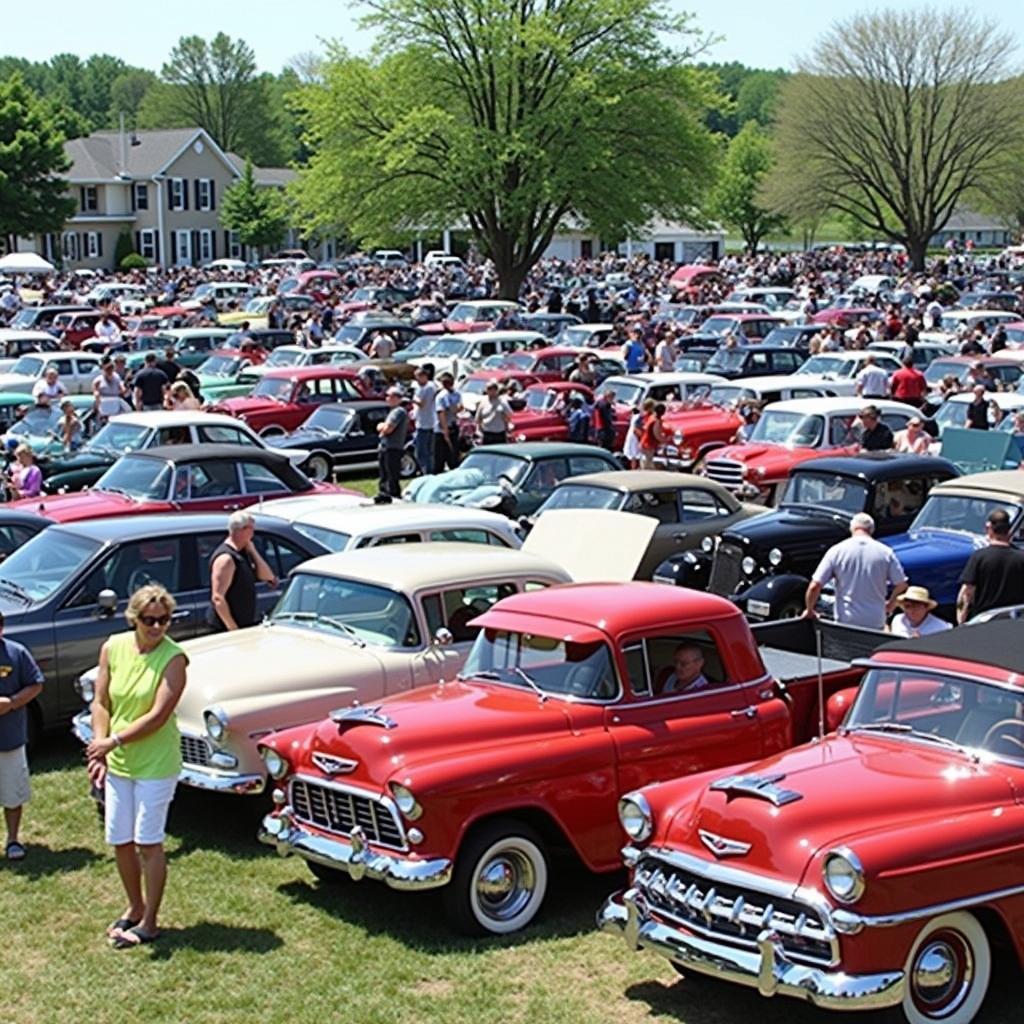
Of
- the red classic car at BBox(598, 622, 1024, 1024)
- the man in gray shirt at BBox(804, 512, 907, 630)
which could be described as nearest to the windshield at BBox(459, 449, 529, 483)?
the man in gray shirt at BBox(804, 512, 907, 630)

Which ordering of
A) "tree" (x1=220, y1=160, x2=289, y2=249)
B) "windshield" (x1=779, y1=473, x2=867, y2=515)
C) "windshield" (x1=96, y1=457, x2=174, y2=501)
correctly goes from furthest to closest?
"tree" (x1=220, y1=160, x2=289, y2=249), "windshield" (x1=96, y1=457, x2=174, y2=501), "windshield" (x1=779, y1=473, x2=867, y2=515)

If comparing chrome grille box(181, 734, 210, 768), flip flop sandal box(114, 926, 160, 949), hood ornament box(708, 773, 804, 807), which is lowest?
flip flop sandal box(114, 926, 160, 949)

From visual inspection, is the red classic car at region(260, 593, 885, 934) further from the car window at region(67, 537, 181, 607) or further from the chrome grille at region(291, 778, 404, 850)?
the car window at region(67, 537, 181, 607)

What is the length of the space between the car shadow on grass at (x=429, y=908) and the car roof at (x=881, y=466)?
860 cm

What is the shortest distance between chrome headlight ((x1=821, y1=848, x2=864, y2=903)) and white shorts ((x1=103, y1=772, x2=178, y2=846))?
10.6ft

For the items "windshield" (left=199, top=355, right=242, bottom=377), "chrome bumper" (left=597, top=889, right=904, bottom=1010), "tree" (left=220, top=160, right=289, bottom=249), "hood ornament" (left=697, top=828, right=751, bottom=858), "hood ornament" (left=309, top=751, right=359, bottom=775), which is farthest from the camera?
"tree" (left=220, top=160, right=289, bottom=249)

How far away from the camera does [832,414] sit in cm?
2177

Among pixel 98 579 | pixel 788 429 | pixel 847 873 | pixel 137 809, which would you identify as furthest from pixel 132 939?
pixel 788 429

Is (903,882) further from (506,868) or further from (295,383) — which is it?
(295,383)

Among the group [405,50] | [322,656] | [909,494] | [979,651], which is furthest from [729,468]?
[405,50]

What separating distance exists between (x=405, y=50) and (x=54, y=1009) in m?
43.7

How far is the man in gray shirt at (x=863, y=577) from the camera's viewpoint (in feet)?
41.0

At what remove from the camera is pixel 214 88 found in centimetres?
14188

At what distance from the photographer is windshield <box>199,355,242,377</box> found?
33719 mm
